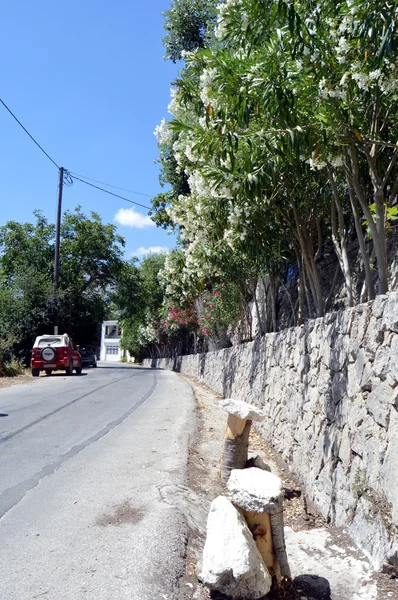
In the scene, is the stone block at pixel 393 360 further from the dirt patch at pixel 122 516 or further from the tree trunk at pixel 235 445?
the tree trunk at pixel 235 445

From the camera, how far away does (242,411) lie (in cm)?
644

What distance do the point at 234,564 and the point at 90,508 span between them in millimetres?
2056

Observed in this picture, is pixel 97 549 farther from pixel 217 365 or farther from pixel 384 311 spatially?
pixel 217 365

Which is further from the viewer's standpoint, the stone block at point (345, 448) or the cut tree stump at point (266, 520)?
the stone block at point (345, 448)

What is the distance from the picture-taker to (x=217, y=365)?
20.2 metres

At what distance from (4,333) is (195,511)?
81.7 ft

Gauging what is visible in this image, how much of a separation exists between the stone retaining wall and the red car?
17886 mm

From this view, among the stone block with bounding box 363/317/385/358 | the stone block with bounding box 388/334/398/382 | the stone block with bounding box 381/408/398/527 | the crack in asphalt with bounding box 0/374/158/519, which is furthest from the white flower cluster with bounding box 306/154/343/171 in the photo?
the crack in asphalt with bounding box 0/374/158/519

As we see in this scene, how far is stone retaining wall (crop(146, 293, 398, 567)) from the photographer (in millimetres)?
4238

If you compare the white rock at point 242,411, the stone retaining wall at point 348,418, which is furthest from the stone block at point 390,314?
the white rock at point 242,411

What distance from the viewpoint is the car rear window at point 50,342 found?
2580 cm

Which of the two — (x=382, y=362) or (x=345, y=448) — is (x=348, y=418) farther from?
(x=382, y=362)

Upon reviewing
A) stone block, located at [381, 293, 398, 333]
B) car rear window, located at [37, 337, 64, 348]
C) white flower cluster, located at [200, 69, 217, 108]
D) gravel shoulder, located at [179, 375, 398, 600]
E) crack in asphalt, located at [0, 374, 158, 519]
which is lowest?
gravel shoulder, located at [179, 375, 398, 600]

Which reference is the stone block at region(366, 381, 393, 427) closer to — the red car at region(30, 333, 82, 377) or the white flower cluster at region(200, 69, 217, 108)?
the white flower cluster at region(200, 69, 217, 108)
